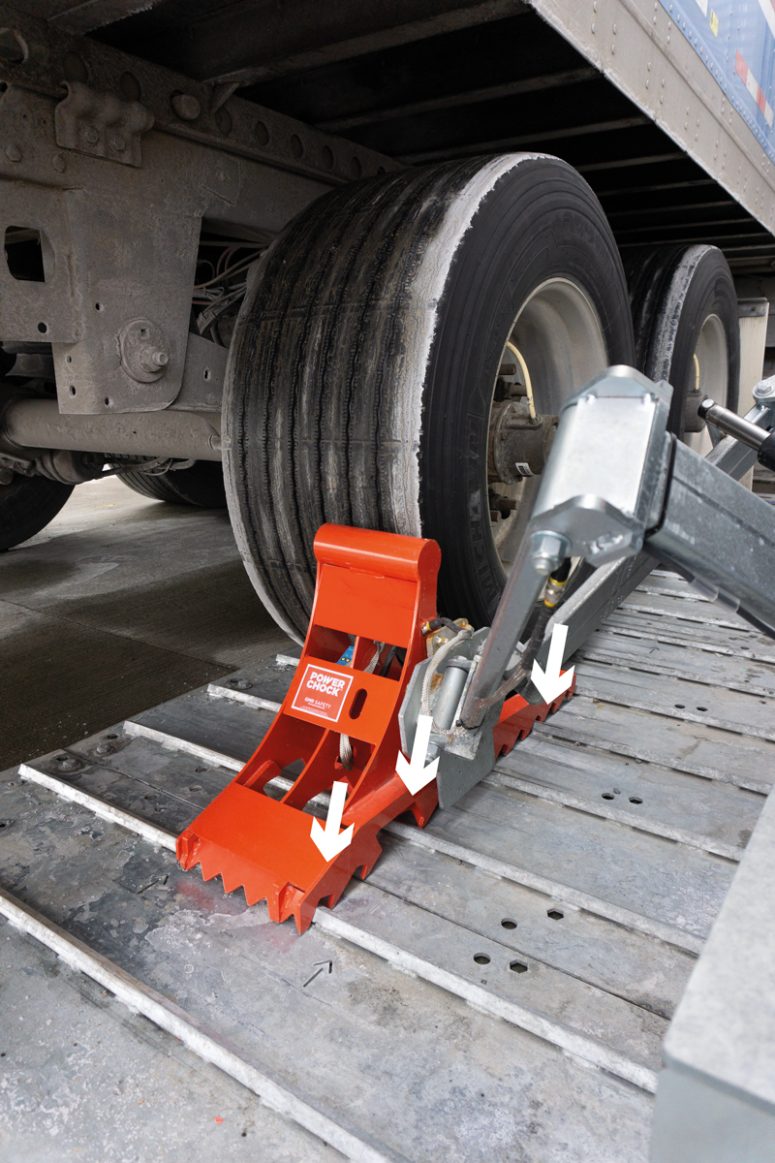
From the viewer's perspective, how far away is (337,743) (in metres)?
1.63

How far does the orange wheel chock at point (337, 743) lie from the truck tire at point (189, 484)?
331 cm

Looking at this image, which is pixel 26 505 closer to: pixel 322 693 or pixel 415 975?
pixel 322 693

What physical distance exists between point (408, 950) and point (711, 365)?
3370mm

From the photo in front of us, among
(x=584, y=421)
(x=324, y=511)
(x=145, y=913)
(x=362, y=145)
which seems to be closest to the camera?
(x=584, y=421)

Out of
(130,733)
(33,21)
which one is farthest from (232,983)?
(33,21)

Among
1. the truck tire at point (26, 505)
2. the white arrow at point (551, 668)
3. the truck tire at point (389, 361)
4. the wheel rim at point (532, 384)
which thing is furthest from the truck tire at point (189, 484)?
the white arrow at point (551, 668)

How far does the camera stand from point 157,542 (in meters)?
4.46

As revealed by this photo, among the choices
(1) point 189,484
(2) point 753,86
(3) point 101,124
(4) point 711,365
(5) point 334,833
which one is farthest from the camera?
(1) point 189,484

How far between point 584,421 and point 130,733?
1531 mm

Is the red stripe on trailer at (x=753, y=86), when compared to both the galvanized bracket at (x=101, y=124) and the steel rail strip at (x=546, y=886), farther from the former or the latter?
the steel rail strip at (x=546, y=886)

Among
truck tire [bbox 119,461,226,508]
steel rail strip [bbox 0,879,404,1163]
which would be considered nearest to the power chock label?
steel rail strip [bbox 0,879,404,1163]

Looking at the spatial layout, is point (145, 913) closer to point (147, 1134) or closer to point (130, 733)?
point (147, 1134)

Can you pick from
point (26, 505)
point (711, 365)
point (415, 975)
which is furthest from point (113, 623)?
point (711, 365)

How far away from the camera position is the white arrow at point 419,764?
4.73ft
